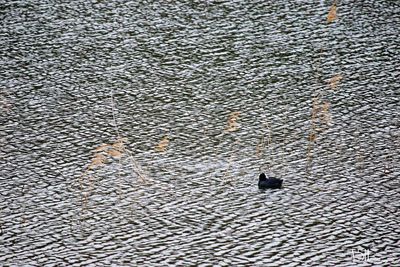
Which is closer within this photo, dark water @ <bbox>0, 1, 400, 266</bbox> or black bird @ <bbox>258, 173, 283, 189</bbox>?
dark water @ <bbox>0, 1, 400, 266</bbox>

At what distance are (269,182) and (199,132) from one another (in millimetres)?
4458

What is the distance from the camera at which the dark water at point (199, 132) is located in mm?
18703

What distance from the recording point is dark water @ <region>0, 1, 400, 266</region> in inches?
736

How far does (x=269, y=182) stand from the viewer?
67.7 feet

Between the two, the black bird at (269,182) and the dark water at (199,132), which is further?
the black bird at (269,182)

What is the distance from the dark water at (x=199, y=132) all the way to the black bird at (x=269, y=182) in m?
0.15

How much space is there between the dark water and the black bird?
0.51 feet

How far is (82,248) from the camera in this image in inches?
728

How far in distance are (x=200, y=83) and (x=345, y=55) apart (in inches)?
189

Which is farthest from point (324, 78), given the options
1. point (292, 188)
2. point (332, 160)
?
point (292, 188)

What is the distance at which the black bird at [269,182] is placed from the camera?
67.7 feet

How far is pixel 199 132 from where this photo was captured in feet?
81.0

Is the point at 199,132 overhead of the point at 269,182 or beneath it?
overhead

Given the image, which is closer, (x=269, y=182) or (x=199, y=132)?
(x=269, y=182)
